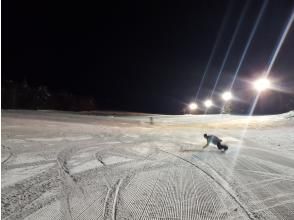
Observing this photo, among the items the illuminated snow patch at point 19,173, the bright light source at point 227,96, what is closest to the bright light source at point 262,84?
the bright light source at point 227,96

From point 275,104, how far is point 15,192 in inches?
1410

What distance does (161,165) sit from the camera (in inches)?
269

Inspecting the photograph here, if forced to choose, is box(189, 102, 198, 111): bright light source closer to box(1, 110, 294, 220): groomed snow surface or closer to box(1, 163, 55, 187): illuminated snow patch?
box(1, 110, 294, 220): groomed snow surface

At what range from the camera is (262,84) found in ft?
115

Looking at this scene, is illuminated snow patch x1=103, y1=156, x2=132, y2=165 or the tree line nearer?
illuminated snow patch x1=103, y1=156, x2=132, y2=165

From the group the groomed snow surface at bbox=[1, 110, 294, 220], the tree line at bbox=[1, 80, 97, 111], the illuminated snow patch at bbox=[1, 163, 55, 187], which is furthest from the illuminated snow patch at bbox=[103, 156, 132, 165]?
the tree line at bbox=[1, 80, 97, 111]

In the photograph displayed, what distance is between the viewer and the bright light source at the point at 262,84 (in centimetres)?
3475

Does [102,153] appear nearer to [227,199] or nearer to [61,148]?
[61,148]

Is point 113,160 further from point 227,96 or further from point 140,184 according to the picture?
point 227,96

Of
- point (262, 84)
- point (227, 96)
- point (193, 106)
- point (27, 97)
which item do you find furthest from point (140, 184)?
point (27, 97)

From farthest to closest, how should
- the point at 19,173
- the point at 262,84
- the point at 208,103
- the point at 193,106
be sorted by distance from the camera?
the point at 193,106 < the point at 208,103 < the point at 262,84 < the point at 19,173

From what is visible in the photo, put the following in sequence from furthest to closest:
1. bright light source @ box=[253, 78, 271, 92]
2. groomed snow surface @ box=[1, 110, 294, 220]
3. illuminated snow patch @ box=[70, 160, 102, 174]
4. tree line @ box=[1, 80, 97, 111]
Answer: tree line @ box=[1, 80, 97, 111] < bright light source @ box=[253, 78, 271, 92] < illuminated snow patch @ box=[70, 160, 102, 174] < groomed snow surface @ box=[1, 110, 294, 220]

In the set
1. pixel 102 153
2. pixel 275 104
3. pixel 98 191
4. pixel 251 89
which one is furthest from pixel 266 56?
pixel 98 191

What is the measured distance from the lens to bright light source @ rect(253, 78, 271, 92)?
34750 millimetres
